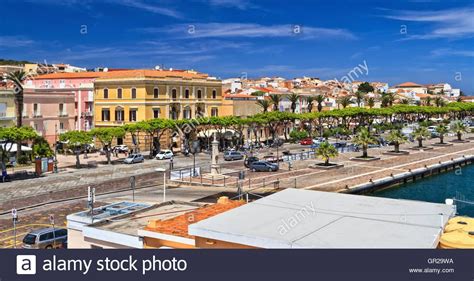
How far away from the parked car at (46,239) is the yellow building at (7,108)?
38.7 m

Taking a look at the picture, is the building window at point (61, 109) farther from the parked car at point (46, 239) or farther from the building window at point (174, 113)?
the parked car at point (46, 239)

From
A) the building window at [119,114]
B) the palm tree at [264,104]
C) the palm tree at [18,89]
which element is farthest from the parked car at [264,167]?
the palm tree at [264,104]

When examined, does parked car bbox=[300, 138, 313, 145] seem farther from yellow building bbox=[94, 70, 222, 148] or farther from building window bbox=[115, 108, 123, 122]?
building window bbox=[115, 108, 123, 122]

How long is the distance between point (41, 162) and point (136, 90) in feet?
75.3

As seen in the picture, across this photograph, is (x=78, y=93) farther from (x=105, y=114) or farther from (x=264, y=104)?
(x=264, y=104)

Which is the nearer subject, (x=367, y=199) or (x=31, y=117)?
(x=367, y=199)

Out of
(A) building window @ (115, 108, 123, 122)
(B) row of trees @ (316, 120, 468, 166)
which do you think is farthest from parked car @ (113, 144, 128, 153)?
(B) row of trees @ (316, 120, 468, 166)

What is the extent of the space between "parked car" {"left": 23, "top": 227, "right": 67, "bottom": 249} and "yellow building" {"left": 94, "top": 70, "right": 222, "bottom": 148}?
45.0 meters

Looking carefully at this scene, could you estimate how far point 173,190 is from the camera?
41.2m

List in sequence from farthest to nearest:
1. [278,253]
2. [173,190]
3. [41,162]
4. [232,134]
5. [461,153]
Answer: [232,134] → [461,153] → [41,162] → [173,190] → [278,253]

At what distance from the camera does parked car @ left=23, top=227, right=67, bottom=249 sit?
2291cm

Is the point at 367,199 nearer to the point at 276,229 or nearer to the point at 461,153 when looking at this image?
the point at 276,229

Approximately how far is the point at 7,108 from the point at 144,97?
16681 mm

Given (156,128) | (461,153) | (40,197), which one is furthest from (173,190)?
(461,153)
